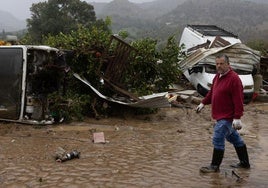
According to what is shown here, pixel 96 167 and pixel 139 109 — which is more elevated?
pixel 139 109

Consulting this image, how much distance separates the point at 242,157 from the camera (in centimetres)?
635

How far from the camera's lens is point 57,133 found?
8617 mm

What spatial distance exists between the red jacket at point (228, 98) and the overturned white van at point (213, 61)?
8.24 m

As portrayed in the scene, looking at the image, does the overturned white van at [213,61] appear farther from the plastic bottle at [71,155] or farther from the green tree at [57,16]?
the green tree at [57,16]

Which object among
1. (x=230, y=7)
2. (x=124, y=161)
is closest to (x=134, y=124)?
(x=124, y=161)

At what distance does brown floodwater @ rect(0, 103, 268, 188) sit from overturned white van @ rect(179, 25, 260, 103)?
13.9 feet

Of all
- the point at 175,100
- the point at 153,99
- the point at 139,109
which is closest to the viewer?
the point at 153,99

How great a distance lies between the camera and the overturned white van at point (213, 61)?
49.1ft

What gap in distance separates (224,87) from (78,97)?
4965mm

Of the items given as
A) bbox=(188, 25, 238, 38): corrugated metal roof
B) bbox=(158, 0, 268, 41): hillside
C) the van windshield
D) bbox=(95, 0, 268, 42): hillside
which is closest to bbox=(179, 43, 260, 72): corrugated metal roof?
the van windshield

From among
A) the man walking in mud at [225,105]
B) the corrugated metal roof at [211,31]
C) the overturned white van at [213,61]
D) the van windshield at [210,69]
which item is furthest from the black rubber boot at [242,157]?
the corrugated metal roof at [211,31]

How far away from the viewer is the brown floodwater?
5.77 meters

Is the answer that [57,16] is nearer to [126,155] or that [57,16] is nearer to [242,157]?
[126,155]

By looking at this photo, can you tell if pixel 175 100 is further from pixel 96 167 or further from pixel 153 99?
pixel 96 167
